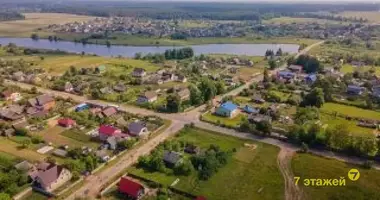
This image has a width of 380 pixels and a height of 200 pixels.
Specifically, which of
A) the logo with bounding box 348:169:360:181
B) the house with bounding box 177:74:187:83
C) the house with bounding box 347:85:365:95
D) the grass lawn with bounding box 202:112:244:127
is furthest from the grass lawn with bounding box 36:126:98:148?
the house with bounding box 347:85:365:95

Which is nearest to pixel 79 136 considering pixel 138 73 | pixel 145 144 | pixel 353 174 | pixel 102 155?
pixel 102 155

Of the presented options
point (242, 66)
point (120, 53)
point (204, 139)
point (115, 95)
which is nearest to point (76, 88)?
point (115, 95)

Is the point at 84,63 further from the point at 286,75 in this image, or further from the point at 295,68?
the point at 295,68

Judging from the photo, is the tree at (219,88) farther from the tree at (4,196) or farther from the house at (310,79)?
the tree at (4,196)

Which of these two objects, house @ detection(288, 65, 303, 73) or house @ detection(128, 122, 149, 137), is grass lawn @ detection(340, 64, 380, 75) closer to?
house @ detection(288, 65, 303, 73)

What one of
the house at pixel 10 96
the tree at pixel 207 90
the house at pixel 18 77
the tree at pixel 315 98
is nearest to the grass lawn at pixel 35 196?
the house at pixel 10 96
